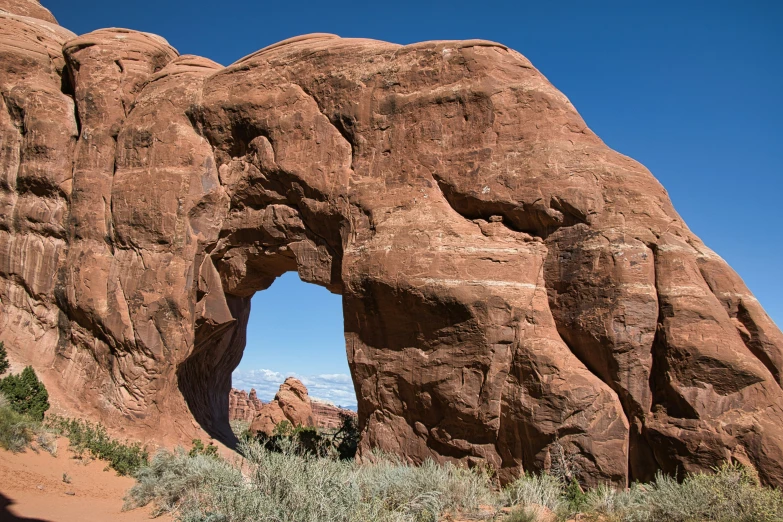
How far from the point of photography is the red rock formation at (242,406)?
44.0m

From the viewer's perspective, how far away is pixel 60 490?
35.2 ft

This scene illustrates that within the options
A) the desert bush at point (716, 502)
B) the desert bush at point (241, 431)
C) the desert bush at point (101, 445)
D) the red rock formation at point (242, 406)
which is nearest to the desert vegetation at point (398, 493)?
the desert bush at point (716, 502)

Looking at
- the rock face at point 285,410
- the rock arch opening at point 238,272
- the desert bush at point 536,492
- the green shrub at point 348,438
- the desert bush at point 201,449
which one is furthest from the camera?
the rock face at point 285,410

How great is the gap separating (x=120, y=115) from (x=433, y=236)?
8.28 m

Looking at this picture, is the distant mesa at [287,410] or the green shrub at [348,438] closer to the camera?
the green shrub at [348,438]

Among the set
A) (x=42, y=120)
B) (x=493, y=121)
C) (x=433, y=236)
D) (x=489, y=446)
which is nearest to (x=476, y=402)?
(x=489, y=446)

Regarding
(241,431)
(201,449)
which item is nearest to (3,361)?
(201,449)

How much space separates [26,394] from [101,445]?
1.93 m

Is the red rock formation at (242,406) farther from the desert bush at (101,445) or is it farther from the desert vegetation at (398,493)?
the desert vegetation at (398,493)

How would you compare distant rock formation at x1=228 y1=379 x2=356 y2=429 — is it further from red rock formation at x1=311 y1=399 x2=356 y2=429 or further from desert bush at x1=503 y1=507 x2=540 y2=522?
desert bush at x1=503 y1=507 x2=540 y2=522

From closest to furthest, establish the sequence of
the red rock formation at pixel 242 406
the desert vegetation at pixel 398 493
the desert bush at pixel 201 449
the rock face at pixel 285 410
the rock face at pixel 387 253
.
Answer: the desert vegetation at pixel 398 493 < the rock face at pixel 387 253 < the desert bush at pixel 201 449 < the rock face at pixel 285 410 < the red rock formation at pixel 242 406

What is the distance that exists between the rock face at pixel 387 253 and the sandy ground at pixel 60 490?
147cm

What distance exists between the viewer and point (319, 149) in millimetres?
12773

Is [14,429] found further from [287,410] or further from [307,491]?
[287,410]
